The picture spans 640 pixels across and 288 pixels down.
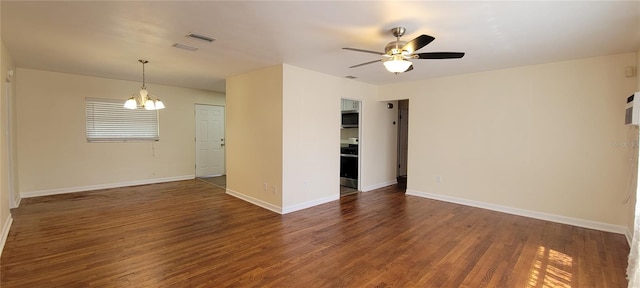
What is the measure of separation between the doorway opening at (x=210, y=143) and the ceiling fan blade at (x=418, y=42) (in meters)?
5.89

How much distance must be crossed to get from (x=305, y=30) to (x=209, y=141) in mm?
5643

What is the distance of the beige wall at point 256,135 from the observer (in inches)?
176

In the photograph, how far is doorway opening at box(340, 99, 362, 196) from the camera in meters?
6.00

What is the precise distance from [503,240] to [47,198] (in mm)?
7281

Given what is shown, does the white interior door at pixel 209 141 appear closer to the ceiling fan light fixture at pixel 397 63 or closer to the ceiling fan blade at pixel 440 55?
the ceiling fan light fixture at pixel 397 63

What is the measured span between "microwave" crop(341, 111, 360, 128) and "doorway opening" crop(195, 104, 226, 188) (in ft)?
11.1

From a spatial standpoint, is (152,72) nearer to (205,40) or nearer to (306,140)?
(205,40)

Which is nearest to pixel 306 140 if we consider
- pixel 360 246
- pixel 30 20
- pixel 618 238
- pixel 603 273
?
pixel 360 246

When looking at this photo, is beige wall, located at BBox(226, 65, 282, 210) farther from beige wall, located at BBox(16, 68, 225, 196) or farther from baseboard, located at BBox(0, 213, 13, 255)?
baseboard, located at BBox(0, 213, 13, 255)

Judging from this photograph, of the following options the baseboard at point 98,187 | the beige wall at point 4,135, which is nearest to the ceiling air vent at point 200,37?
the beige wall at point 4,135

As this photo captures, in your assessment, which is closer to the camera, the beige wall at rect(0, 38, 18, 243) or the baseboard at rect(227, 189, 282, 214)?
the beige wall at rect(0, 38, 18, 243)

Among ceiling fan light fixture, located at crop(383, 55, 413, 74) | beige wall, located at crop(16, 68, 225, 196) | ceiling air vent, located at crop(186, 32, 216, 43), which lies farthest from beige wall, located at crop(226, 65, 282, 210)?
beige wall, located at crop(16, 68, 225, 196)

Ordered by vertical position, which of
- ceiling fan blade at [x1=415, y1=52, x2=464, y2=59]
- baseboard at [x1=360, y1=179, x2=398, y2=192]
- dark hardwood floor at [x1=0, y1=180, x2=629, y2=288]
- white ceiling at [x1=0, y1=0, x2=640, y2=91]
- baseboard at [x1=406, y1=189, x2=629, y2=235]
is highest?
white ceiling at [x1=0, y1=0, x2=640, y2=91]

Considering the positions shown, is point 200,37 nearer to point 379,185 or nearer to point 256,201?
point 256,201
